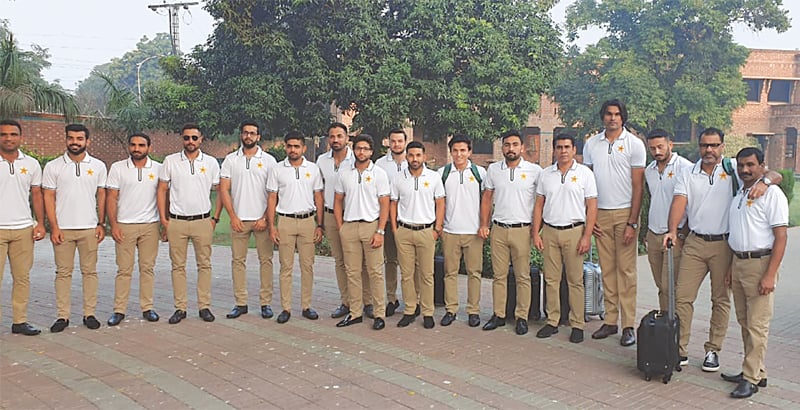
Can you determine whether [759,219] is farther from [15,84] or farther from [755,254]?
[15,84]

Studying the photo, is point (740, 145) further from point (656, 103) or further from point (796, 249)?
point (796, 249)

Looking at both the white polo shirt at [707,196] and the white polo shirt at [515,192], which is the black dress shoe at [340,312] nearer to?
the white polo shirt at [515,192]

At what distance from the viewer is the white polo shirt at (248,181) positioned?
290 inches

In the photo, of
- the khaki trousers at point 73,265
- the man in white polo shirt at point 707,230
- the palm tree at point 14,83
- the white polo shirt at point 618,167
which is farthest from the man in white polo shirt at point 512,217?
the palm tree at point 14,83

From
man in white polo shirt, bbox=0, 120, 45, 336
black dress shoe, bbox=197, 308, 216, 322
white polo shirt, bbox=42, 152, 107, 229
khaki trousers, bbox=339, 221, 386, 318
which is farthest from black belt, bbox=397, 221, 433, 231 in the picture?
man in white polo shirt, bbox=0, 120, 45, 336

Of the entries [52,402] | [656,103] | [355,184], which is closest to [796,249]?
[355,184]

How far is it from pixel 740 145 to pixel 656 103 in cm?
742

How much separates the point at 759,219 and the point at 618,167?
1.53 meters

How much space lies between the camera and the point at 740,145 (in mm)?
36281

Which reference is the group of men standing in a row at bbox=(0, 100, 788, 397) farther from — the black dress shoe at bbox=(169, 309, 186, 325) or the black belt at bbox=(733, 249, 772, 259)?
the black belt at bbox=(733, 249, 772, 259)

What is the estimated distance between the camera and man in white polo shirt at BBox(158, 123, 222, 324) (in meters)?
7.21

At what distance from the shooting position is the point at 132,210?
7109 millimetres

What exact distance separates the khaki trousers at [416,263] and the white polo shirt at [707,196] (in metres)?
2.44

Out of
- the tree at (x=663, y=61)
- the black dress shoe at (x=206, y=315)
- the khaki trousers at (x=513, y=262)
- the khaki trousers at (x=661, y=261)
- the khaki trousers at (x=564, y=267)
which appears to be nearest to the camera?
the khaki trousers at (x=661, y=261)
